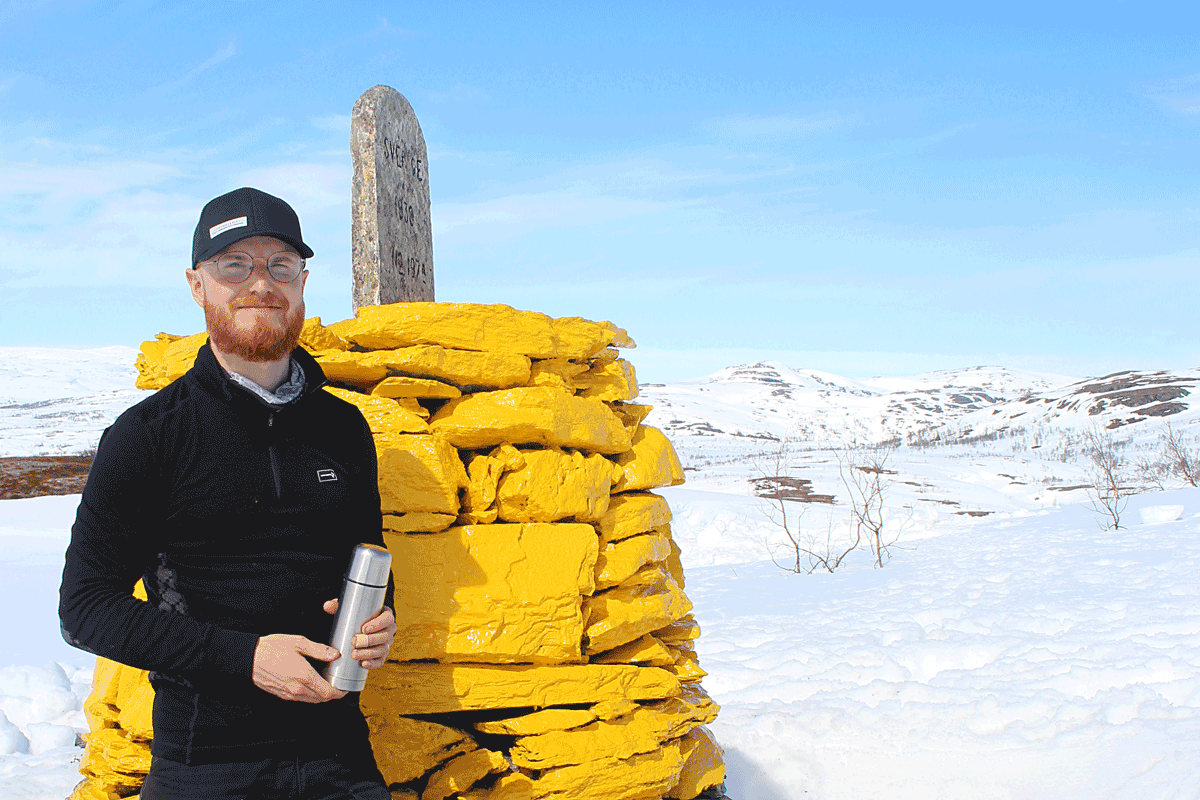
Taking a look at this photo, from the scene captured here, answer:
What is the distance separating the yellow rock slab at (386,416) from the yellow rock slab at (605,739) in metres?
1.30

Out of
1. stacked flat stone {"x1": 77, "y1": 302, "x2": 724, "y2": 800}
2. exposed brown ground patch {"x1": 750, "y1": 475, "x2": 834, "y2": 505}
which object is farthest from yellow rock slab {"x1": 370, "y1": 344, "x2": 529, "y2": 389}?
exposed brown ground patch {"x1": 750, "y1": 475, "x2": 834, "y2": 505}

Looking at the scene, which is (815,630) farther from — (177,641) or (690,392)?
(690,392)

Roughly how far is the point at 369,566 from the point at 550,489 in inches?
48.7

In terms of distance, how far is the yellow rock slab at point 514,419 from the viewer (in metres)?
3.30

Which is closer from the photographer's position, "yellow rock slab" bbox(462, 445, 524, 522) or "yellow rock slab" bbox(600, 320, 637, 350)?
"yellow rock slab" bbox(462, 445, 524, 522)

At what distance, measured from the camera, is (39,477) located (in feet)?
42.8

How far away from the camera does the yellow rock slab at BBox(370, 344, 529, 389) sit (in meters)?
3.27

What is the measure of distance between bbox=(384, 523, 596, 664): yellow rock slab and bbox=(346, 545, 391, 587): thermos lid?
0.95 meters

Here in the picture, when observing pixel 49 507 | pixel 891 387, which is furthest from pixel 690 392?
pixel 49 507

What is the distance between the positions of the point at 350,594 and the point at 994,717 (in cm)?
453

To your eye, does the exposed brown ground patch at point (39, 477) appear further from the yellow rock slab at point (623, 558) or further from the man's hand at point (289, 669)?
the man's hand at point (289, 669)

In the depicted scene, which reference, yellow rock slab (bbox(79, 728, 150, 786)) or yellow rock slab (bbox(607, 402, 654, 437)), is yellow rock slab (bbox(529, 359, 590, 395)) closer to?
yellow rock slab (bbox(607, 402, 654, 437))

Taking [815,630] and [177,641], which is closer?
[177,641]

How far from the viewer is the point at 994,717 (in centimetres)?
512
